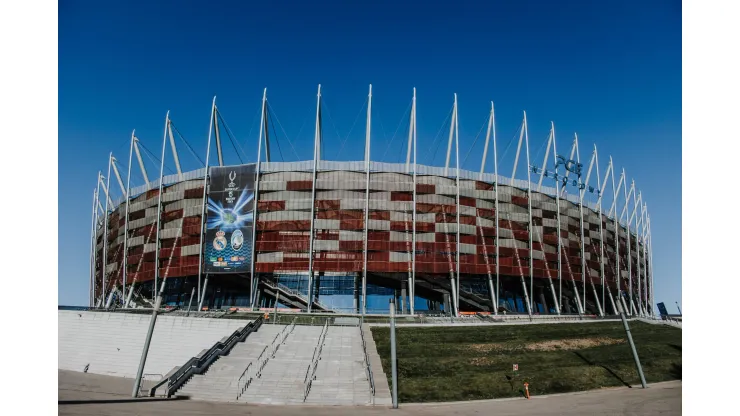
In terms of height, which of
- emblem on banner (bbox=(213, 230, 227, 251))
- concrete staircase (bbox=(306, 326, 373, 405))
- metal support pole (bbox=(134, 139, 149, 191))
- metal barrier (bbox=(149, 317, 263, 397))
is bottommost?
concrete staircase (bbox=(306, 326, 373, 405))

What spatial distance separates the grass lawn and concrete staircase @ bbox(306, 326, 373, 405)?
1.78m

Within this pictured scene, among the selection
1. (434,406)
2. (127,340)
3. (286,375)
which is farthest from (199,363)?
(434,406)

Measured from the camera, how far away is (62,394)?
2783 cm

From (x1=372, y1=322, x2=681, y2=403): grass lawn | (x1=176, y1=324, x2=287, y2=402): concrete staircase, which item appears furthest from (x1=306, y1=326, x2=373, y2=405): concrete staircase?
(x1=176, y1=324, x2=287, y2=402): concrete staircase

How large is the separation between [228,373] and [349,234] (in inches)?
2193

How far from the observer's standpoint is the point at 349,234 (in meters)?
91.1

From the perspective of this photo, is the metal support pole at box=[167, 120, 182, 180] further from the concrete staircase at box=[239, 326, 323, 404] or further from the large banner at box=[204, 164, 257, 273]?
the concrete staircase at box=[239, 326, 323, 404]

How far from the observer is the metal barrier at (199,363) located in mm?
31359

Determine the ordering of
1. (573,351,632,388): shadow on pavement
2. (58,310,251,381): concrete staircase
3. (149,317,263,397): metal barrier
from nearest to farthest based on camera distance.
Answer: (149,317,263,397): metal barrier → (573,351,632,388): shadow on pavement → (58,310,251,381): concrete staircase

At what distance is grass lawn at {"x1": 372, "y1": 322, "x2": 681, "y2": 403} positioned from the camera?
108ft

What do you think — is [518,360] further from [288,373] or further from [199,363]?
[199,363]

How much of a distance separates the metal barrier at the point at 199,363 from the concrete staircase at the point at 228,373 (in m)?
0.32

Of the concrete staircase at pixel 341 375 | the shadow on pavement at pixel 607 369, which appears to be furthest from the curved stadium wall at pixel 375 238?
the shadow on pavement at pixel 607 369

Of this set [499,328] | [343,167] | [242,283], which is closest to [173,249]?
[242,283]
